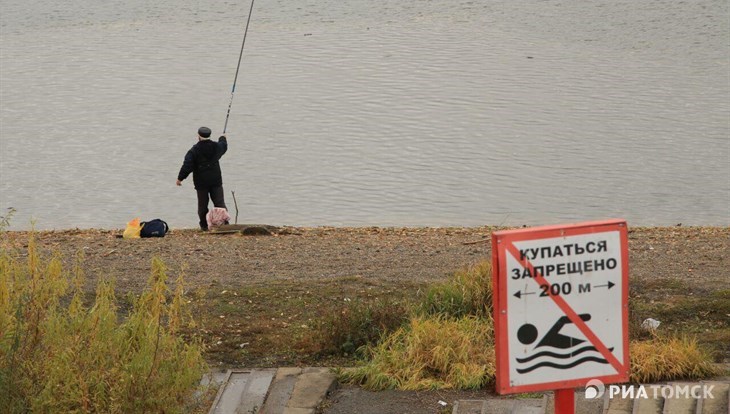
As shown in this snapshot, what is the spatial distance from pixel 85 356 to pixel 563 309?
2.63 metres

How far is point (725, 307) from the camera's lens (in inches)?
351

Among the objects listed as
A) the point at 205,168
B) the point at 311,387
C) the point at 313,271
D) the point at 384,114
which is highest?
the point at 311,387

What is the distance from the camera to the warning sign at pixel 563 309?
442 centimetres

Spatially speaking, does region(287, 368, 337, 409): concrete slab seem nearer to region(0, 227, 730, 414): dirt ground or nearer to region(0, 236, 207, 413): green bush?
region(0, 227, 730, 414): dirt ground

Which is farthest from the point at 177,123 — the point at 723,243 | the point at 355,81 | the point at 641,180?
the point at 723,243

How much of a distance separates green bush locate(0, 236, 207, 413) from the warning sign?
87.5 inches

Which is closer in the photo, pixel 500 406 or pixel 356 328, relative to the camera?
pixel 500 406

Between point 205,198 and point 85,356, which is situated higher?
point 85,356

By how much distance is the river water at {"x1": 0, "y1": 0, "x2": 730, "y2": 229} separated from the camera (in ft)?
54.6

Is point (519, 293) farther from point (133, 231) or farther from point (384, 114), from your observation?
point (384, 114)

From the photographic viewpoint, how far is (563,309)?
4496 millimetres

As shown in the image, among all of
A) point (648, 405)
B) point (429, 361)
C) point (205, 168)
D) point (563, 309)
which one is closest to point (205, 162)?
point (205, 168)

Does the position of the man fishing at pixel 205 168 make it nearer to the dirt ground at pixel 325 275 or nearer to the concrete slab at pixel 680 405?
the dirt ground at pixel 325 275

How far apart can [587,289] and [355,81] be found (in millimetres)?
19497
